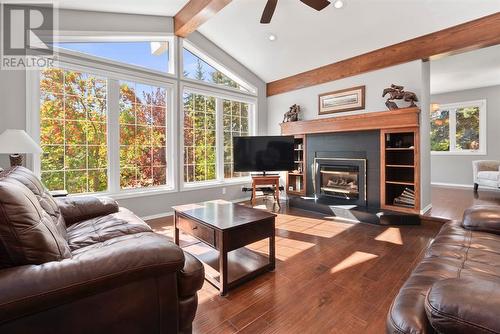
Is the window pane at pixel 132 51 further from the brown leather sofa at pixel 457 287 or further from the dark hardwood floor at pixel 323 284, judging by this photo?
the brown leather sofa at pixel 457 287

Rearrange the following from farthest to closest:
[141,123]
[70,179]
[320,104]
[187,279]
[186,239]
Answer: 1. [320,104]
2. [141,123]
3. [70,179]
4. [186,239]
5. [187,279]

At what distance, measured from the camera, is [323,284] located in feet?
6.97

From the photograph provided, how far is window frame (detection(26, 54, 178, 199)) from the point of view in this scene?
315cm

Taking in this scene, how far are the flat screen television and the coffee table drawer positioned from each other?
241cm

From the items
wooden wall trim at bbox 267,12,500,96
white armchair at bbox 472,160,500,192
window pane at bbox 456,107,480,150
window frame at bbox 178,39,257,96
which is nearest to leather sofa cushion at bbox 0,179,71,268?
window frame at bbox 178,39,257,96

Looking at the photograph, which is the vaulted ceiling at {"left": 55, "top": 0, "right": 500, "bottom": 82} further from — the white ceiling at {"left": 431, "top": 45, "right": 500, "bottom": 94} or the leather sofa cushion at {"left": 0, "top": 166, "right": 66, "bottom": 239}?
the leather sofa cushion at {"left": 0, "top": 166, "right": 66, "bottom": 239}

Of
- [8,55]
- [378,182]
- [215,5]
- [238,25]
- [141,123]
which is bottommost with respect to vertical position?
[378,182]

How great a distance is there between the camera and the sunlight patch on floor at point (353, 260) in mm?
2396

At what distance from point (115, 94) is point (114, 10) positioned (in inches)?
46.4

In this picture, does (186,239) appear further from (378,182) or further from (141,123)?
(378,182)

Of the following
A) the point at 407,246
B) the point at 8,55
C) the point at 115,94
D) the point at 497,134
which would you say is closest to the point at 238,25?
the point at 115,94

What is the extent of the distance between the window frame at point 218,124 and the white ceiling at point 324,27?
2.77ft

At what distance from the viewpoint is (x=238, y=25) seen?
4254 mm

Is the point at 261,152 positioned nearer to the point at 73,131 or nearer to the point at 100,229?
the point at 73,131
